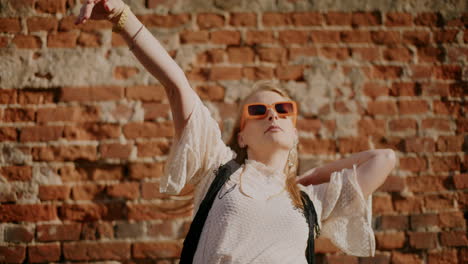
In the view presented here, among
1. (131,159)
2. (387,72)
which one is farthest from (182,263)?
(387,72)

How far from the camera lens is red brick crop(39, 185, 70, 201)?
2033mm

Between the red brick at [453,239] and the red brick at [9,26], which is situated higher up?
the red brick at [9,26]

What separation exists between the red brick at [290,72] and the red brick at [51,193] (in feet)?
4.40

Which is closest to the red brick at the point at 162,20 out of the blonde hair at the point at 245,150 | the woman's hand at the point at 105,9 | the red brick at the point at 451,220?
the blonde hair at the point at 245,150

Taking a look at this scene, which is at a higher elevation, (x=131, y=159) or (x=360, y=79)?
(x=360, y=79)

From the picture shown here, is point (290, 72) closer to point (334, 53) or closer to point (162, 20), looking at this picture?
point (334, 53)

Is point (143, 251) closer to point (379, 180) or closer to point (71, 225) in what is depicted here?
point (71, 225)

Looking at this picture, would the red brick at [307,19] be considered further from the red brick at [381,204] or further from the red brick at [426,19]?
the red brick at [381,204]

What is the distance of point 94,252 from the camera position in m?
2.01

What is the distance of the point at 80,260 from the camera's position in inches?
79.1

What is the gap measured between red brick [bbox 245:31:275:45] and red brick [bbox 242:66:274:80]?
0.52ft

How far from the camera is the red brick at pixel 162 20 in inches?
86.0

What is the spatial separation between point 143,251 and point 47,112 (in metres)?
0.92

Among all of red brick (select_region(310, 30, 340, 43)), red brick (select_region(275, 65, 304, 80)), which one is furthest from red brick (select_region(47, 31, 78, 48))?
red brick (select_region(310, 30, 340, 43))
